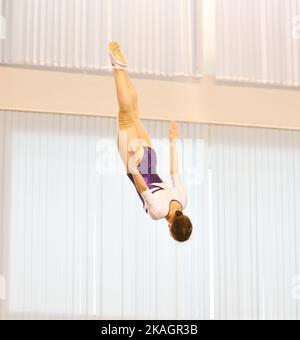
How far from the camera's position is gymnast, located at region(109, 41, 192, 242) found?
7.52 metres

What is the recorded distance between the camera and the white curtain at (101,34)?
823 centimetres

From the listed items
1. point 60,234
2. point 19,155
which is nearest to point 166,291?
point 60,234

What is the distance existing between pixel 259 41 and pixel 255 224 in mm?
1898

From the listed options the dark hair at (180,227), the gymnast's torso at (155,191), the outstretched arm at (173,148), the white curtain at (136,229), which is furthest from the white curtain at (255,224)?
the dark hair at (180,227)

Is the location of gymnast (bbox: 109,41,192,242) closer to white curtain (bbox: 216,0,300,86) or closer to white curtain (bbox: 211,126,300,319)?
white curtain (bbox: 211,126,300,319)

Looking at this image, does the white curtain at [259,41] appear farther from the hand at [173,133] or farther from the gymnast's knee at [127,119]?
the gymnast's knee at [127,119]

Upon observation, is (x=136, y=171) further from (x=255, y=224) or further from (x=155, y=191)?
(x=255, y=224)

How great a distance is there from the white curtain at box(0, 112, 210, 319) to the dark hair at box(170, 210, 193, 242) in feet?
2.61

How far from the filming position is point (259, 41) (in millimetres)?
8773

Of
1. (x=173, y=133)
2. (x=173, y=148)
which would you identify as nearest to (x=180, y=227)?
(x=173, y=148)

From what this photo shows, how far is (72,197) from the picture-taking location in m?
8.11

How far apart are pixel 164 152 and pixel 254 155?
0.94 meters

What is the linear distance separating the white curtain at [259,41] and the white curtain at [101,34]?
29 cm
